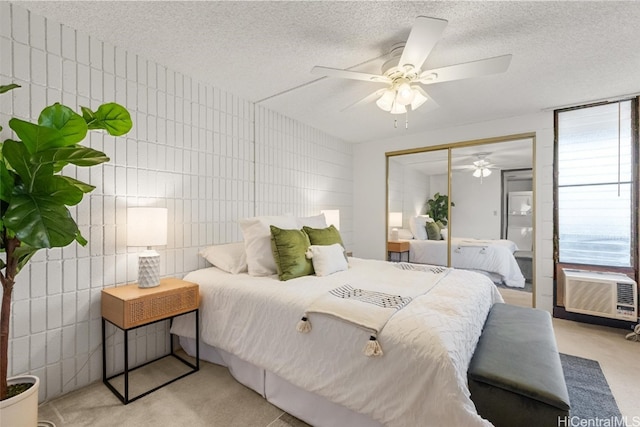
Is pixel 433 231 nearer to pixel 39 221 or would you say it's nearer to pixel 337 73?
pixel 337 73

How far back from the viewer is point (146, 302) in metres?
1.86

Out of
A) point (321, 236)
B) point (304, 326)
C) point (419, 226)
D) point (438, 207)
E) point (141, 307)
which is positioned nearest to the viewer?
point (304, 326)

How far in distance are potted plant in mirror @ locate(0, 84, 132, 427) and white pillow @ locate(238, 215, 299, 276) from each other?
133 centimetres


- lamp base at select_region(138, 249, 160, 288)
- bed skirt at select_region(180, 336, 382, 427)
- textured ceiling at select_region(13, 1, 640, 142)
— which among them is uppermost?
textured ceiling at select_region(13, 1, 640, 142)

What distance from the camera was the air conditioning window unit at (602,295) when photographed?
278cm

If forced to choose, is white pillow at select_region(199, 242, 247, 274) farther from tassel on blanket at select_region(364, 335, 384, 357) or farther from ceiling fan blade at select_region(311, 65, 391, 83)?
ceiling fan blade at select_region(311, 65, 391, 83)

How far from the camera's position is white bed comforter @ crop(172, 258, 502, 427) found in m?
1.21

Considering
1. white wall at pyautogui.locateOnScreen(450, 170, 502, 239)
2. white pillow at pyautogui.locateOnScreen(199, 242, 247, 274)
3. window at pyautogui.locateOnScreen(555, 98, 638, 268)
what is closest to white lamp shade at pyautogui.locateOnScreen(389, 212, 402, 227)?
white wall at pyautogui.locateOnScreen(450, 170, 502, 239)

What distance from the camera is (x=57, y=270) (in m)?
1.84

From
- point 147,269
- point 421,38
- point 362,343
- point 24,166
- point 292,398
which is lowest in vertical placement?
point 292,398

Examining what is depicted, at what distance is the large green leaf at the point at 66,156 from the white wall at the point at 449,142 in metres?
3.94

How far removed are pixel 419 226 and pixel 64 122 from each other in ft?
13.4

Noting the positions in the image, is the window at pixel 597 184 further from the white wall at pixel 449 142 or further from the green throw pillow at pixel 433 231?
the green throw pillow at pixel 433 231

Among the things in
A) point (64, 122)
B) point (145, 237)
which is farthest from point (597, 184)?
point (64, 122)
